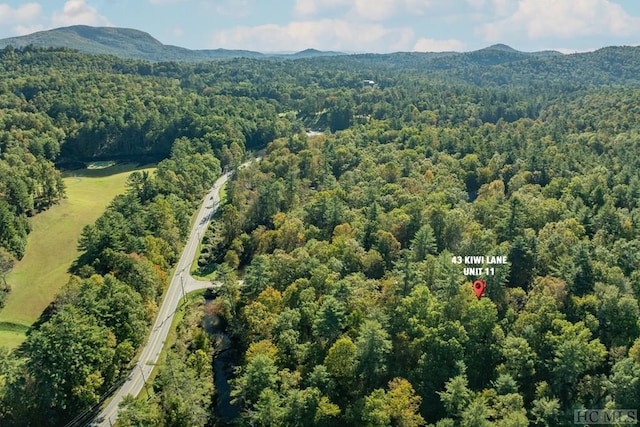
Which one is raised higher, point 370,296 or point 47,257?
point 370,296

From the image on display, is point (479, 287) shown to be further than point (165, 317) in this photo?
No

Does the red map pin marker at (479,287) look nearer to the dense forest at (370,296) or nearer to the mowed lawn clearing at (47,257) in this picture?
the dense forest at (370,296)

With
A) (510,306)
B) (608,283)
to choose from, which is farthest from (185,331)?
(608,283)

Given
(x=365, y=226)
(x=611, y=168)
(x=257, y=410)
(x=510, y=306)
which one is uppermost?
(x=611, y=168)

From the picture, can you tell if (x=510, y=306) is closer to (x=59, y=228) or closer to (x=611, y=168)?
(x=611, y=168)

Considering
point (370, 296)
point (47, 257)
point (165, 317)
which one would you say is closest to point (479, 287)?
point (370, 296)

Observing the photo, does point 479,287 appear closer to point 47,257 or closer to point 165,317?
point 165,317

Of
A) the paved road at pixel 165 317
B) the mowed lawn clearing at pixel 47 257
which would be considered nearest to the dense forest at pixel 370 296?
the paved road at pixel 165 317
